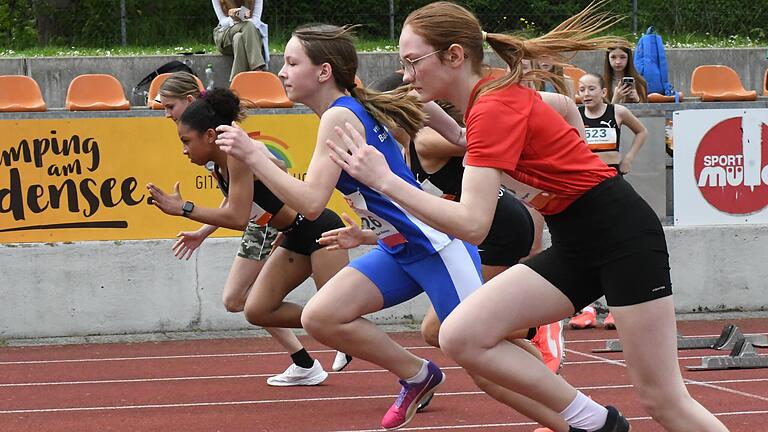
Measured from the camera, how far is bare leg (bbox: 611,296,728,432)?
440cm

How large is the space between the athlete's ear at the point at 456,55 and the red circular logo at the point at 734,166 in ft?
22.7

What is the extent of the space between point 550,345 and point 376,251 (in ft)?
5.08

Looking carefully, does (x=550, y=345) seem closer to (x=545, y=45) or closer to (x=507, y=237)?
(x=507, y=237)

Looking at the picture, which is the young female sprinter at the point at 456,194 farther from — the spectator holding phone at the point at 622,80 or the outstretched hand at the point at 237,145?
the spectator holding phone at the point at 622,80

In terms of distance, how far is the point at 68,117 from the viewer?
10.5m

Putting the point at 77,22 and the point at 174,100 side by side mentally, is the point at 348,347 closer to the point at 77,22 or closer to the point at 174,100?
the point at 174,100

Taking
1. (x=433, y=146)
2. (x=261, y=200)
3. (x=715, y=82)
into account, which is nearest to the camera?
(x=433, y=146)

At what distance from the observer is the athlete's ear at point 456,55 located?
462 centimetres

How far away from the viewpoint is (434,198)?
4293 millimetres

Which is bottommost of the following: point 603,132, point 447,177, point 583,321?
point 583,321

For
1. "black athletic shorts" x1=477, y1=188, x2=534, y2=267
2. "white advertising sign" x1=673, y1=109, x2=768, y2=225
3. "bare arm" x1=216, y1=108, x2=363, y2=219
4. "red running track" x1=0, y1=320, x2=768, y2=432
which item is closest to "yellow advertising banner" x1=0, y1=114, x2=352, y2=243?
"red running track" x1=0, y1=320, x2=768, y2=432

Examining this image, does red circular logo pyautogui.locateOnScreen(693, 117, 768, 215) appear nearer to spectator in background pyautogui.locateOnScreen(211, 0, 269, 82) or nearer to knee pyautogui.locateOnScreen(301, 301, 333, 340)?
knee pyautogui.locateOnScreen(301, 301, 333, 340)

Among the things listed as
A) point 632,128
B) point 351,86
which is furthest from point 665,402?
point 632,128

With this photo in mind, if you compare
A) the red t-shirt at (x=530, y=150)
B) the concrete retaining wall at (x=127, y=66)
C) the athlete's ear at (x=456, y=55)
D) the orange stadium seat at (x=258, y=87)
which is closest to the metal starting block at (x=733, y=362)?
the red t-shirt at (x=530, y=150)
